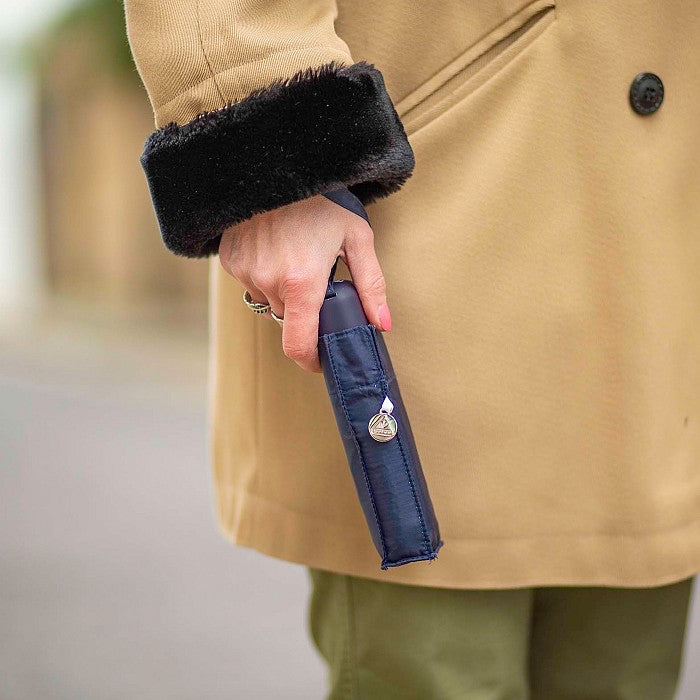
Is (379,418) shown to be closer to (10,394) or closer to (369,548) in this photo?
(369,548)

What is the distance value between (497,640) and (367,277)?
427mm

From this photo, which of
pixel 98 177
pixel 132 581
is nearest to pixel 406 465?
pixel 132 581

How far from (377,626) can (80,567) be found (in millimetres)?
2059

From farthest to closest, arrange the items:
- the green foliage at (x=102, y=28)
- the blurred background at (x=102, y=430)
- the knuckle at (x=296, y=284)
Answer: the green foliage at (x=102, y=28)
the blurred background at (x=102, y=430)
the knuckle at (x=296, y=284)

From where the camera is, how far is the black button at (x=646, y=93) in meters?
1.08

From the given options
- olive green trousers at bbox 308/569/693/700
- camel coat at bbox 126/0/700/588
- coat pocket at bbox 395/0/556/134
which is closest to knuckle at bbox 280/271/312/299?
camel coat at bbox 126/0/700/588

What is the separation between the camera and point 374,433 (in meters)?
0.95

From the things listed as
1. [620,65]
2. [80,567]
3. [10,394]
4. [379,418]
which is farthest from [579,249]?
[10,394]

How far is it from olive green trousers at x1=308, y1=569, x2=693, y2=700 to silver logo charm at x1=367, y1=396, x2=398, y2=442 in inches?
8.9

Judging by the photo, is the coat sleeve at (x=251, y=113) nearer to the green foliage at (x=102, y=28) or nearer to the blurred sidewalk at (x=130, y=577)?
the blurred sidewalk at (x=130, y=577)

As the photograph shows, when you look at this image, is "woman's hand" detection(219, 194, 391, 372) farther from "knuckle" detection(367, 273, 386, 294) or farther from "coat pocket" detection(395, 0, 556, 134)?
"coat pocket" detection(395, 0, 556, 134)

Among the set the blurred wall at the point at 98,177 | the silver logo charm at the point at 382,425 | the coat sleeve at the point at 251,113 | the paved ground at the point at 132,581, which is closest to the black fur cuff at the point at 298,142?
the coat sleeve at the point at 251,113

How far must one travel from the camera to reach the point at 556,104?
1064mm

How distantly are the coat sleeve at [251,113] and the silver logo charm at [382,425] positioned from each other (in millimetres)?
212
